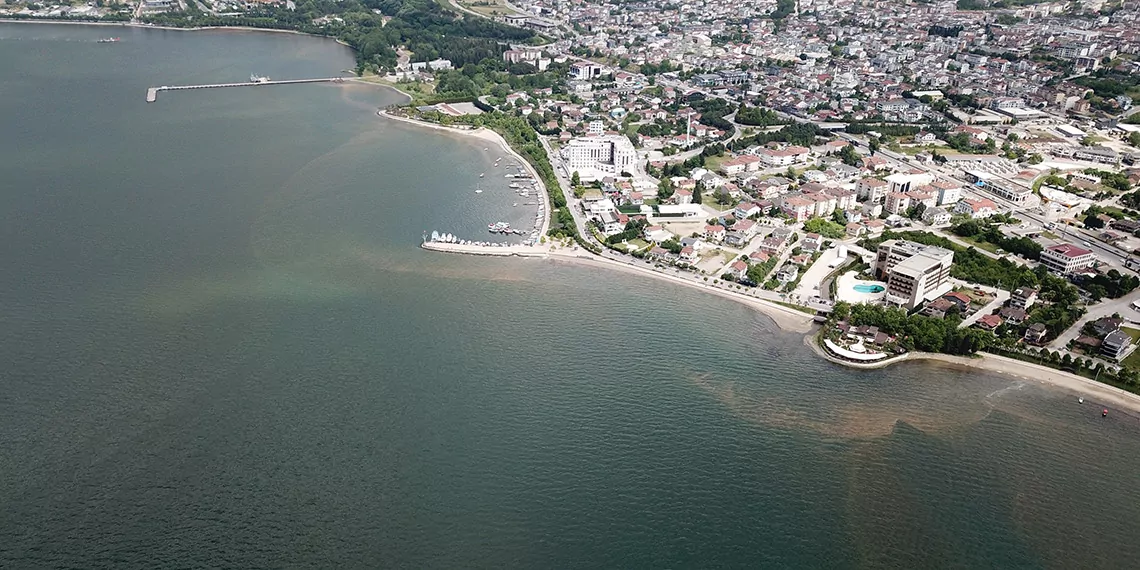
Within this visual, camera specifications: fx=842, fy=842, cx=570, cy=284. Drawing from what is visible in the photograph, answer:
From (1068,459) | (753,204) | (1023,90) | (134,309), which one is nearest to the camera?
(1068,459)

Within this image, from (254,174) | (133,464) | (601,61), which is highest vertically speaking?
(601,61)

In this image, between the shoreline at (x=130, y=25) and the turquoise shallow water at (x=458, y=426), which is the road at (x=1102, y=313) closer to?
the turquoise shallow water at (x=458, y=426)

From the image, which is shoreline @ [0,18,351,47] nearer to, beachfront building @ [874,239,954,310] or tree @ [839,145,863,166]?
tree @ [839,145,863,166]

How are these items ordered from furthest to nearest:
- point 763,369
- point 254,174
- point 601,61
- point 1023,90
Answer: point 601,61 → point 1023,90 → point 254,174 → point 763,369

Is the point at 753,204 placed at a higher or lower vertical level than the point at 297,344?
higher

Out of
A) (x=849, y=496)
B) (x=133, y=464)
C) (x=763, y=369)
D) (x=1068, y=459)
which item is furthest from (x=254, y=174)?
(x=1068, y=459)

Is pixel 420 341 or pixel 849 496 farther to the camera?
pixel 420 341

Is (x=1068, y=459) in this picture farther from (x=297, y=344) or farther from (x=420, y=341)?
(x=297, y=344)

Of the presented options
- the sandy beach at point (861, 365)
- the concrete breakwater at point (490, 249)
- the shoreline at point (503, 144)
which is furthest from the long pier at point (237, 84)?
the sandy beach at point (861, 365)
